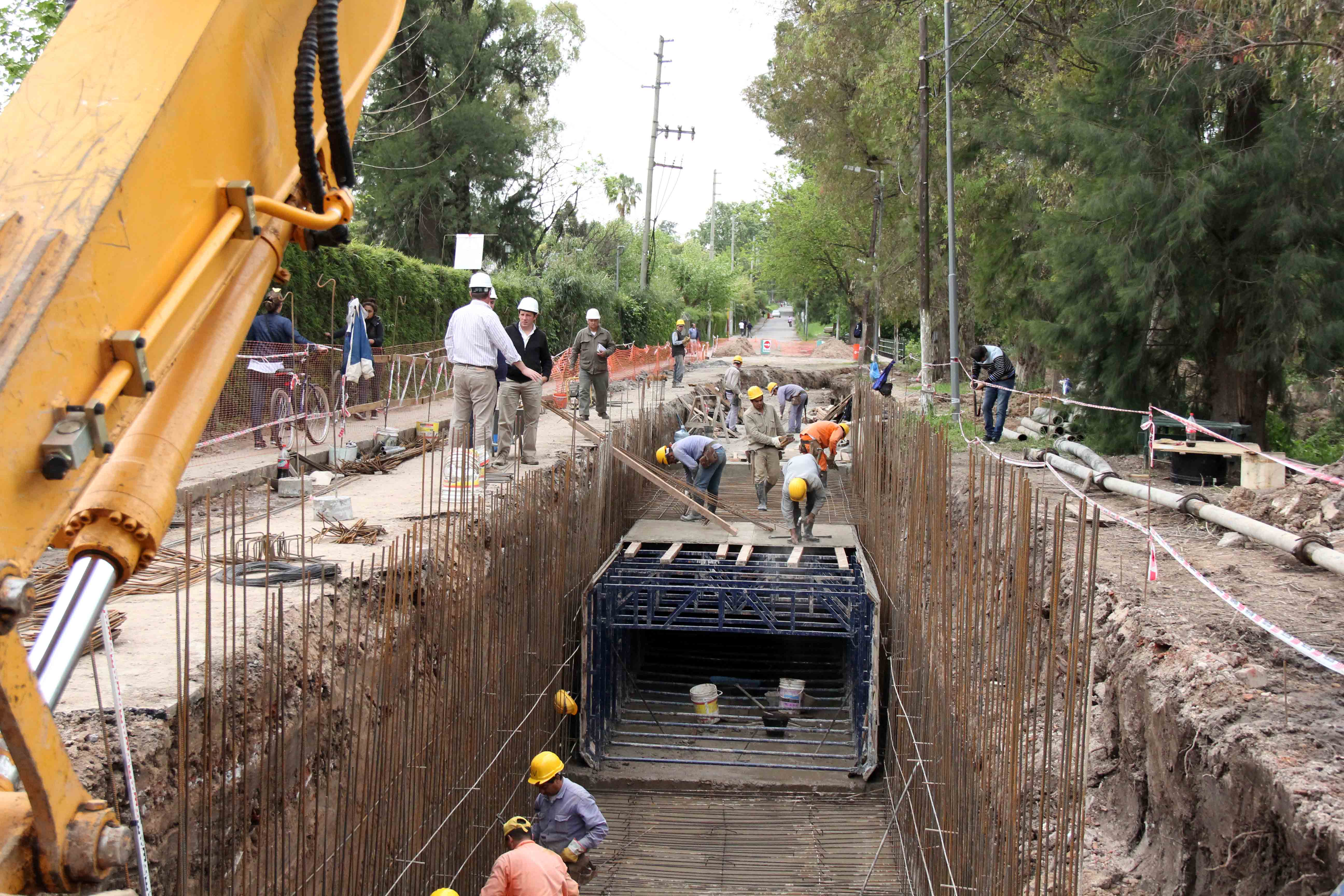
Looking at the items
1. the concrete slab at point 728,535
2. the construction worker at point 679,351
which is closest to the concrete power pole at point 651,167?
the construction worker at point 679,351

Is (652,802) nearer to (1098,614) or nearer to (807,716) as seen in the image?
(807,716)

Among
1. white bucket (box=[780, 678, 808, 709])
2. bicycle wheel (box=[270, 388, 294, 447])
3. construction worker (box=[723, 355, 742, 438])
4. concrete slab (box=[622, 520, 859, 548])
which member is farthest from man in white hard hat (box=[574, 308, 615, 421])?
construction worker (box=[723, 355, 742, 438])

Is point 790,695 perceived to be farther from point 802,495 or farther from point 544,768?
point 544,768

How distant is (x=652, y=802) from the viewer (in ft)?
31.8

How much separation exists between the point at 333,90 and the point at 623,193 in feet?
186

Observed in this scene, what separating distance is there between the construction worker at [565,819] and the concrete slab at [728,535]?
5033 millimetres

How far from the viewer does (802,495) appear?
37.9 ft

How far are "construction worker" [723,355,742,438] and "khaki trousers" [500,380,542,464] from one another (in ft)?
38.5

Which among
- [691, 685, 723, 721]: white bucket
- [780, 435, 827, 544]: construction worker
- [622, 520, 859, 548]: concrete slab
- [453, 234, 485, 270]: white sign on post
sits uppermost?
[453, 234, 485, 270]: white sign on post

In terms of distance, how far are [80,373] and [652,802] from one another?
854 centimetres

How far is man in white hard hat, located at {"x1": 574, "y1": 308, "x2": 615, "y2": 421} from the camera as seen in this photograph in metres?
14.6

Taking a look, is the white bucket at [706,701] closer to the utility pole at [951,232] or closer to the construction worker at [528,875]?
the construction worker at [528,875]

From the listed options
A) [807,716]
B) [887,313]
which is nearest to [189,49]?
[807,716]

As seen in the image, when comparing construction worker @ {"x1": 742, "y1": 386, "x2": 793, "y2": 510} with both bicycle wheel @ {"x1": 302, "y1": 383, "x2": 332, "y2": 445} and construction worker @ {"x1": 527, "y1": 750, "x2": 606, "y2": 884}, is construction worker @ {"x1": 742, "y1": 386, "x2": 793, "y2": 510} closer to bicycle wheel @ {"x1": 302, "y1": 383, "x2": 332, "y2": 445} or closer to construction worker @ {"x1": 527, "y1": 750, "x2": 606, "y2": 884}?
bicycle wheel @ {"x1": 302, "y1": 383, "x2": 332, "y2": 445}
